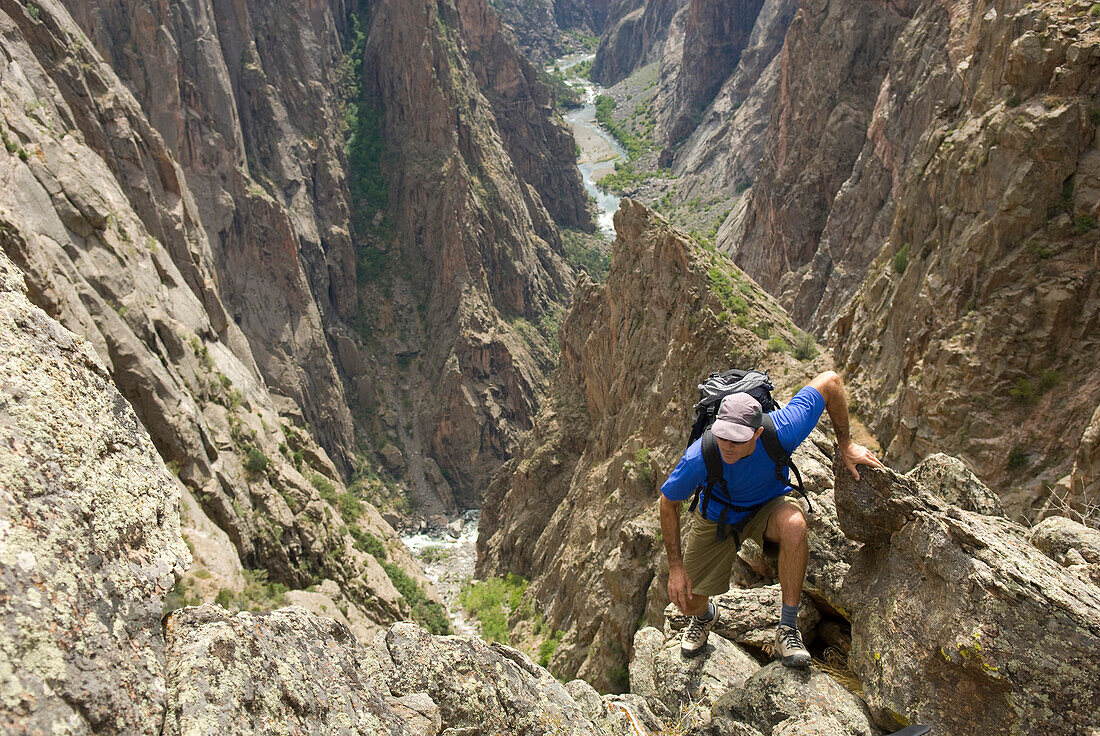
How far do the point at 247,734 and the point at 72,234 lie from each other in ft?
89.7

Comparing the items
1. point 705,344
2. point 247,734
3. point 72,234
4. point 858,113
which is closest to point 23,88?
point 72,234

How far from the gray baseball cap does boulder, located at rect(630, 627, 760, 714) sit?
3006mm

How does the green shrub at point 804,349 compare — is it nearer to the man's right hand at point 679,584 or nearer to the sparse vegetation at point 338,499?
the man's right hand at point 679,584

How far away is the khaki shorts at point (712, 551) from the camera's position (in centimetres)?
670

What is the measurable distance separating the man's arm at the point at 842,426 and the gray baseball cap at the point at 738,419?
3.35 ft

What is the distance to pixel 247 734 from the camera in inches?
161

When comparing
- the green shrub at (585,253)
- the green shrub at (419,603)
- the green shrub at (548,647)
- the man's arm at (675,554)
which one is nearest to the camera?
the man's arm at (675,554)

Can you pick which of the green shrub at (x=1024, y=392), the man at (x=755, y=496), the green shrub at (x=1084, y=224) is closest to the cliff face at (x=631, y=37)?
the green shrub at (x=1084, y=224)

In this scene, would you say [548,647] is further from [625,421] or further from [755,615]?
[755,615]

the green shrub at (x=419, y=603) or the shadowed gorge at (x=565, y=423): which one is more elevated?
the shadowed gorge at (x=565, y=423)

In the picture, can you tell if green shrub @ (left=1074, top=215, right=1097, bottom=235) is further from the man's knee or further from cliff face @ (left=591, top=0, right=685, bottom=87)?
cliff face @ (left=591, top=0, right=685, bottom=87)

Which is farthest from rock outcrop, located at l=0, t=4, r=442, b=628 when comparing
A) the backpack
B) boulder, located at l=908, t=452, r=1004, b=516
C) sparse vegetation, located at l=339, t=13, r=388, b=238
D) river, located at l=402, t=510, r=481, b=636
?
sparse vegetation, located at l=339, t=13, r=388, b=238

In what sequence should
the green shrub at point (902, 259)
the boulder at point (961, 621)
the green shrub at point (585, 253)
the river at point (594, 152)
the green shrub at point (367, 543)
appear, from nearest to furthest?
1. the boulder at point (961, 621)
2. the green shrub at point (902, 259)
3. the green shrub at point (367, 543)
4. the green shrub at point (585, 253)
5. the river at point (594, 152)

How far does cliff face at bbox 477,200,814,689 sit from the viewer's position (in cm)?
1780
